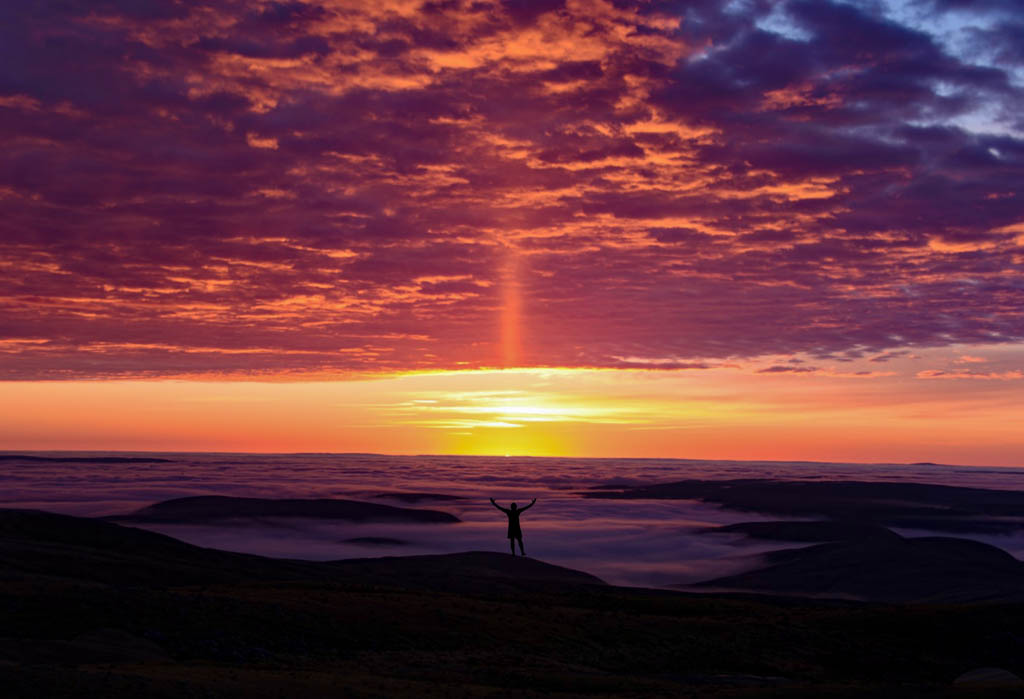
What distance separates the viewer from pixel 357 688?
46.1 feet

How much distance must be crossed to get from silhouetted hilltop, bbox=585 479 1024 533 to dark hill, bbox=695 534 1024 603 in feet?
82.7

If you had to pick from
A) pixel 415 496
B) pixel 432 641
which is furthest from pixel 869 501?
pixel 432 641

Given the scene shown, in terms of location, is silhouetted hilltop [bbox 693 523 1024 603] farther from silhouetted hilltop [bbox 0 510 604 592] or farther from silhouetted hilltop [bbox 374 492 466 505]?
silhouetted hilltop [bbox 374 492 466 505]

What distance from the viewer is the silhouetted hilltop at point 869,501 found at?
7538 centimetres

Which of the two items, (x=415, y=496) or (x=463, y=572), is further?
(x=415, y=496)

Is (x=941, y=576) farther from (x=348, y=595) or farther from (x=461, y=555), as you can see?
(x=348, y=595)

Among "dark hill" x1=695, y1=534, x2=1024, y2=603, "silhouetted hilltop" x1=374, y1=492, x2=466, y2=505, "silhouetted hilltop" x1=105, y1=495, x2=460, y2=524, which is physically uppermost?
"silhouetted hilltop" x1=374, y1=492, x2=466, y2=505

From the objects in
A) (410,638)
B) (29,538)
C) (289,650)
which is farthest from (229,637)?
(29,538)

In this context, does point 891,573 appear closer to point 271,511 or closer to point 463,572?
point 463,572

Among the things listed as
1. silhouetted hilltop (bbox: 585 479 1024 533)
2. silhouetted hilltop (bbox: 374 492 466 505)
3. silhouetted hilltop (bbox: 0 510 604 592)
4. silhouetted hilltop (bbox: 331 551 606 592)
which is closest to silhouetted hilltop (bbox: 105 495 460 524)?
silhouetted hilltop (bbox: 374 492 466 505)

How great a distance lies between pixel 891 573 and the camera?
136ft

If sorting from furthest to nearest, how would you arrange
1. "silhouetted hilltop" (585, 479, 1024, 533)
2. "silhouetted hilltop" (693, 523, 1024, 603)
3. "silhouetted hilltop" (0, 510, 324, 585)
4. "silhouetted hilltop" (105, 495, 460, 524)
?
"silhouetted hilltop" (585, 479, 1024, 533)
"silhouetted hilltop" (105, 495, 460, 524)
"silhouetted hilltop" (693, 523, 1024, 603)
"silhouetted hilltop" (0, 510, 324, 585)

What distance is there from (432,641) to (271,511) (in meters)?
48.5

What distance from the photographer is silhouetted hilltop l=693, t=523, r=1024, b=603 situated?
125 ft
